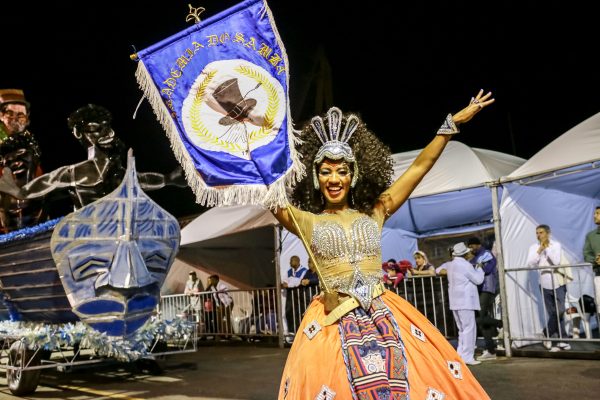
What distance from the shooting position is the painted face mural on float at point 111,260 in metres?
6.45

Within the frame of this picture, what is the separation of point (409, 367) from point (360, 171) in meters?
1.13

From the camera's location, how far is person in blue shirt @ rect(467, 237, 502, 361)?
8.44 metres

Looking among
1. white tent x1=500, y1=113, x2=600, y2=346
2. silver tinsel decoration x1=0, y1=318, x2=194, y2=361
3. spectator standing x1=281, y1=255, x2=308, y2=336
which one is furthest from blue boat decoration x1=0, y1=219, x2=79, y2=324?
white tent x1=500, y1=113, x2=600, y2=346

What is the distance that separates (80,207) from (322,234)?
4752 mm

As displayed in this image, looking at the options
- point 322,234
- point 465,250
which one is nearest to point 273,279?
point 465,250

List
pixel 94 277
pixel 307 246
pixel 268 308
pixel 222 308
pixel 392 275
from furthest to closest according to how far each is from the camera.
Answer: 1. pixel 222 308
2. pixel 268 308
3. pixel 392 275
4. pixel 94 277
5. pixel 307 246

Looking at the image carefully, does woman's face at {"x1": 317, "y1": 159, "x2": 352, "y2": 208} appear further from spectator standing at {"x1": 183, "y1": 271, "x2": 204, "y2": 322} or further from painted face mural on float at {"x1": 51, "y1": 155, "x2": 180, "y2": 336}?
spectator standing at {"x1": 183, "y1": 271, "x2": 204, "y2": 322}

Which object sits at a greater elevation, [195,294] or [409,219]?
[409,219]

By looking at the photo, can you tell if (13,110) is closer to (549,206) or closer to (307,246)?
(307,246)

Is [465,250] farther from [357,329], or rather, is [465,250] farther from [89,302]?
[357,329]

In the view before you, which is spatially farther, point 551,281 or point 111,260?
point 551,281

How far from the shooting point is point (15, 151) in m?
7.99

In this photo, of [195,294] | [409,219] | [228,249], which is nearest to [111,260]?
→ [195,294]

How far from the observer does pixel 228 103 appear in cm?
311
